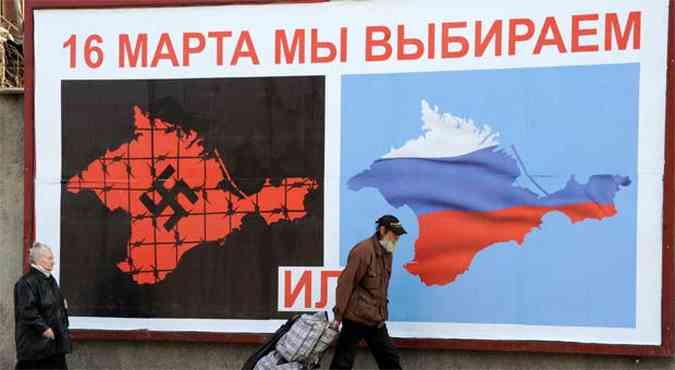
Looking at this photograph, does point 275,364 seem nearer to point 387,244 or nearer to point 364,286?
point 364,286

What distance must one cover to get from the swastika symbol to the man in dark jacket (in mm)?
1251

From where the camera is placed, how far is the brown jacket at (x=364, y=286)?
5227 mm

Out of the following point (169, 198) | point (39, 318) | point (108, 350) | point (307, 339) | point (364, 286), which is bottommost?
point (108, 350)

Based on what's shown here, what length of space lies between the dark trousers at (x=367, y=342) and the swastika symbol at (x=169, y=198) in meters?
1.89

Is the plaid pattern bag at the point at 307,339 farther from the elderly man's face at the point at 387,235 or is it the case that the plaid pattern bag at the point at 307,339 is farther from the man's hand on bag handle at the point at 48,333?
the man's hand on bag handle at the point at 48,333

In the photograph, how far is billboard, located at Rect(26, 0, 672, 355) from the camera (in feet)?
18.5

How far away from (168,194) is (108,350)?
5.27 feet

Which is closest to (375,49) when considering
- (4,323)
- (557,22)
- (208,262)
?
(557,22)

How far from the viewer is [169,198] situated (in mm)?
6172

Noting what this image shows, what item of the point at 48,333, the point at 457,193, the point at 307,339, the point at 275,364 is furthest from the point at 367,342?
the point at 48,333

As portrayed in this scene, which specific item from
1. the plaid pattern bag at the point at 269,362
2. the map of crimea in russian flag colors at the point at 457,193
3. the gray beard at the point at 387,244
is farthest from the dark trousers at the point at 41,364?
the map of crimea in russian flag colors at the point at 457,193

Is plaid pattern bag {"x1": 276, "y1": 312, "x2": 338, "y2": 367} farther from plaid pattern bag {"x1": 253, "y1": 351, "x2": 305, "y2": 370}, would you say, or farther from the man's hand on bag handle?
the man's hand on bag handle

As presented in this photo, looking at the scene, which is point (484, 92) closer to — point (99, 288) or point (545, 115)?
point (545, 115)

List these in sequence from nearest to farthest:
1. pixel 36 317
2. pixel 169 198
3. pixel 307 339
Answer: pixel 36 317, pixel 307 339, pixel 169 198
